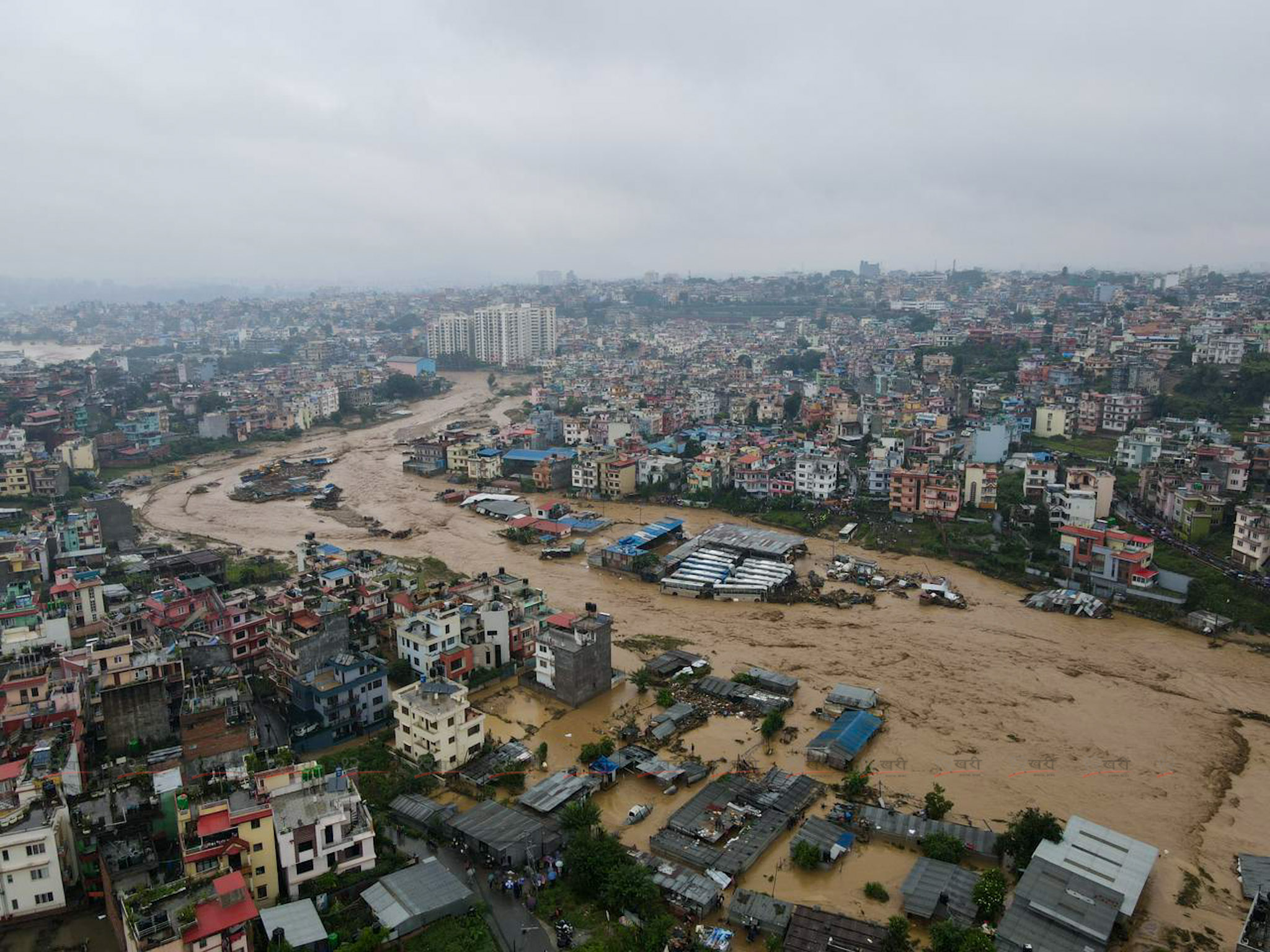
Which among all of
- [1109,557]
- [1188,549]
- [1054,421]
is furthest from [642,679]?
[1054,421]

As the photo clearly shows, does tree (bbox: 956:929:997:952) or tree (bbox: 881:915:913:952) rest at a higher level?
tree (bbox: 956:929:997:952)

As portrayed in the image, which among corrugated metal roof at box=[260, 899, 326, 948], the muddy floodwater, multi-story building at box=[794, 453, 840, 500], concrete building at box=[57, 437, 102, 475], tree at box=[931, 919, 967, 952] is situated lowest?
the muddy floodwater

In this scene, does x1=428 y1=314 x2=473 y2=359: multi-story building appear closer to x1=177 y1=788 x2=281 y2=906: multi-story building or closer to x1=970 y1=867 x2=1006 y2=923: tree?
x1=177 y1=788 x2=281 y2=906: multi-story building

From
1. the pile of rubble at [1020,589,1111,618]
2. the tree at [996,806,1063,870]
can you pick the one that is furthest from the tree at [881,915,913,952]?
the pile of rubble at [1020,589,1111,618]

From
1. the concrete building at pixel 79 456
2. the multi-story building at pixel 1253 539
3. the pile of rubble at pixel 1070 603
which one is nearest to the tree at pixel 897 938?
the pile of rubble at pixel 1070 603

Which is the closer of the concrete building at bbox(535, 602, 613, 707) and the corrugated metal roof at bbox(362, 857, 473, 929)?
the corrugated metal roof at bbox(362, 857, 473, 929)

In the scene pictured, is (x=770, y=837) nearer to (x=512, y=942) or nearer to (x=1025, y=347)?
(x=512, y=942)

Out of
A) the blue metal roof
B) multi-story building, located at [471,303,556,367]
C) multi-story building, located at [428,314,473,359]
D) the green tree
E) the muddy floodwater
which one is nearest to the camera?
the muddy floodwater
